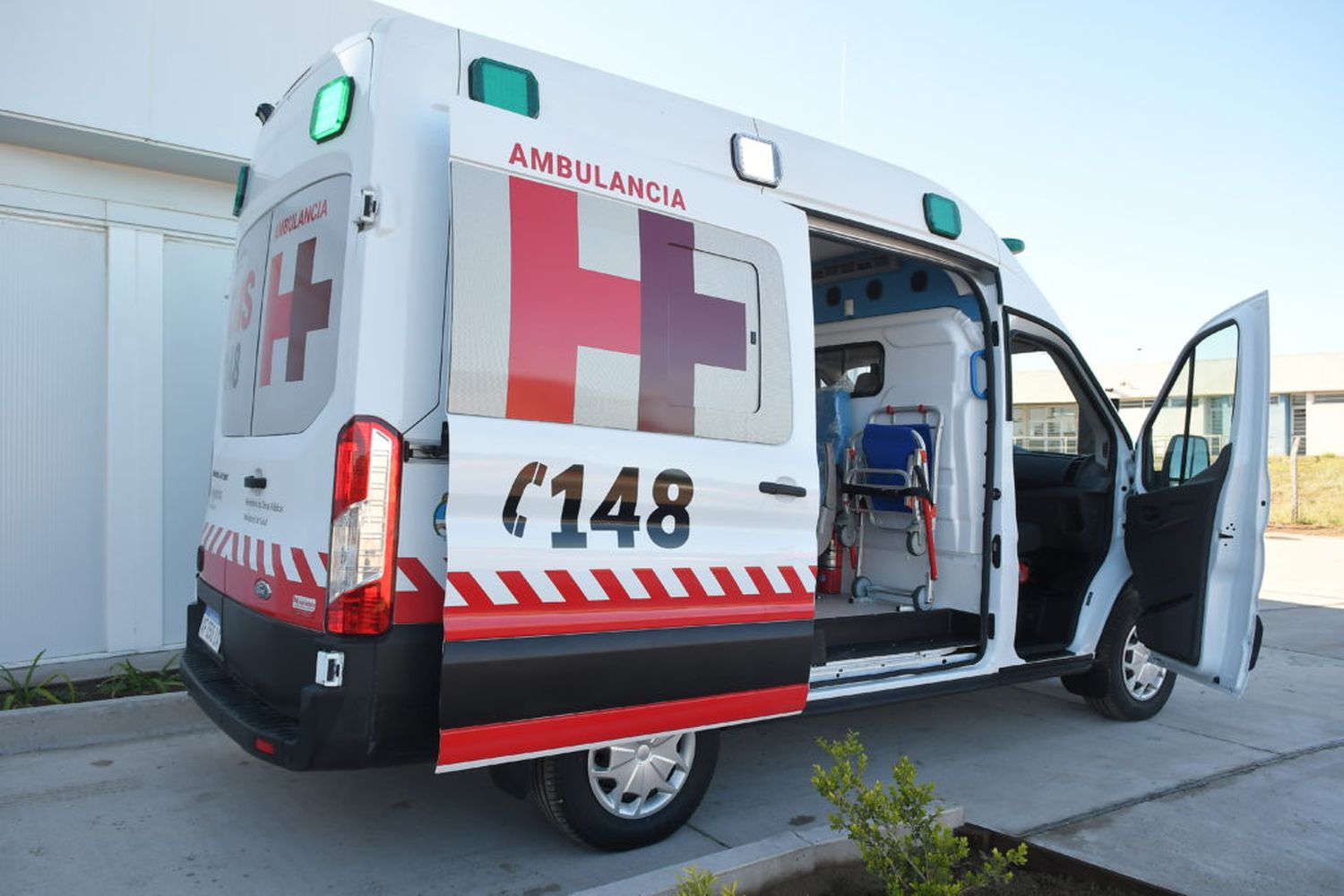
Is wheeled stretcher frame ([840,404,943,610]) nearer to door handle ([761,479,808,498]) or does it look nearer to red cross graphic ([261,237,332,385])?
door handle ([761,479,808,498])

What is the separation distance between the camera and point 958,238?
475 centimetres

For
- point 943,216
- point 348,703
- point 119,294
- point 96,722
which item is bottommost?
point 96,722

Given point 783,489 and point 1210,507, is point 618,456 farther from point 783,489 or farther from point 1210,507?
point 1210,507

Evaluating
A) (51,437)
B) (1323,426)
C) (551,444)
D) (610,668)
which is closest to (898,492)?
(610,668)

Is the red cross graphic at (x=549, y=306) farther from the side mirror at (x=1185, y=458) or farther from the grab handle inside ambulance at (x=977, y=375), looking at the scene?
the side mirror at (x=1185, y=458)

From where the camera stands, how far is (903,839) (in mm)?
2621

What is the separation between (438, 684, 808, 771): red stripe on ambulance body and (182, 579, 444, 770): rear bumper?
114 mm

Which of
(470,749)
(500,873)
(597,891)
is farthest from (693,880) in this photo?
(500,873)

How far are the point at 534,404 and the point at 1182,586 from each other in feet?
10.9

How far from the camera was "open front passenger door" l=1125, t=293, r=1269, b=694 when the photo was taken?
4.35 metres

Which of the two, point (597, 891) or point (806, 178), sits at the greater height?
point (806, 178)

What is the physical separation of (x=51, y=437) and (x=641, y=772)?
436 cm

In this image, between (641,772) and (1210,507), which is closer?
(641,772)

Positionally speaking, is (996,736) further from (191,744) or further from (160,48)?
(160,48)
